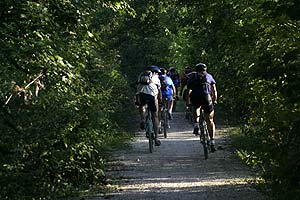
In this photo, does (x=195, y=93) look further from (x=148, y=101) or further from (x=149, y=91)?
(x=148, y=101)

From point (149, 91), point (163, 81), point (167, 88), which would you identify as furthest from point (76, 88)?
point (167, 88)

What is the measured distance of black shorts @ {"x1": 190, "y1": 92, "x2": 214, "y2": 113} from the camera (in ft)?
42.0

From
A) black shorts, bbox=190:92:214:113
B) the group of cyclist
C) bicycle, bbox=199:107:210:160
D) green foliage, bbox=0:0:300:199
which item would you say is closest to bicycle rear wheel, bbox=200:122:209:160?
bicycle, bbox=199:107:210:160

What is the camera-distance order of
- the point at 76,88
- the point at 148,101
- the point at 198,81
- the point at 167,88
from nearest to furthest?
the point at 76,88, the point at 198,81, the point at 148,101, the point at 167,88

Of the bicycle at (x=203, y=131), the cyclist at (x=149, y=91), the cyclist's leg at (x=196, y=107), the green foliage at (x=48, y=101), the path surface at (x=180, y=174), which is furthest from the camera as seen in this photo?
the cyclist at (x=149, y=91)

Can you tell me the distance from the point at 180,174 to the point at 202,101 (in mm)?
2551

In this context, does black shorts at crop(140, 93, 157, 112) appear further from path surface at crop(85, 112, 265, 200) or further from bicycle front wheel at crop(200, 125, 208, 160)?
bicycle front wheel at crop(200, 125, 208, 160)

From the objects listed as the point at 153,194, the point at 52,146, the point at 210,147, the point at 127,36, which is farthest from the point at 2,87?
the point at 127,36

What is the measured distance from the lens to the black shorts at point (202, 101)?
42.0ft

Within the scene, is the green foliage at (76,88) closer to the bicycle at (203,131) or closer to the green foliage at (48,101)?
the green foliage at (48,101)

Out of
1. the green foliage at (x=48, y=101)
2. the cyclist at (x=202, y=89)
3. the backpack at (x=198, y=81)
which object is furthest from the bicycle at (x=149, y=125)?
the green foliage at (x=48, y=101)

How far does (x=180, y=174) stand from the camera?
10727mm

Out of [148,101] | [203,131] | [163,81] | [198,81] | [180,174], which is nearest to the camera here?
[180,174]

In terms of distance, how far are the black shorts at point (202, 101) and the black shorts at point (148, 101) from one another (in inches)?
74.0
